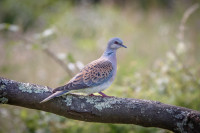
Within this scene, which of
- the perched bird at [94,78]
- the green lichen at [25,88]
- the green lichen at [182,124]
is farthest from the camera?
the perched bird at [94,78]

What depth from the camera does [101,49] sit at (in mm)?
7625

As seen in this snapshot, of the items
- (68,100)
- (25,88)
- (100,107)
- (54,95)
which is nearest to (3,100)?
(25,88)

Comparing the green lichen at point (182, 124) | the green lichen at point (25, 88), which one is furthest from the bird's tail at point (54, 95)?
the green lichen at point (182, 124)

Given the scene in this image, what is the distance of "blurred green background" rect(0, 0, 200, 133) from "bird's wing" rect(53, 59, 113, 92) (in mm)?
905

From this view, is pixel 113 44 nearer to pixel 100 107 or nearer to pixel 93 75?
pixel 93 75

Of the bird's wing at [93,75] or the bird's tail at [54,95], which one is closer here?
the bird's tail at [54,95]

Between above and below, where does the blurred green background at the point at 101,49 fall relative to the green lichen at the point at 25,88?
above

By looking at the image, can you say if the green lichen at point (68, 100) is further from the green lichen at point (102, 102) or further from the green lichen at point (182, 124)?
the green lichen at point (182, 124)

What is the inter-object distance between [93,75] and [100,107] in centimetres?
57

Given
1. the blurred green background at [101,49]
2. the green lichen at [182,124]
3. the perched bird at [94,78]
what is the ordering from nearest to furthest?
the green lichen at [182,124], the perched bird at [94,78], the blurred green background at [101,49]

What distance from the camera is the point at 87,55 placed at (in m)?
7.77

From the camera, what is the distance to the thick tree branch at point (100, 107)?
288 cm

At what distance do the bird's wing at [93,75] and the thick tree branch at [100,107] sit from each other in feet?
0.80

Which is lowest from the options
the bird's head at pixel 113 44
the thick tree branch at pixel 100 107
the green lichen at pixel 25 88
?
the thick tree branch at pixel 100 107
